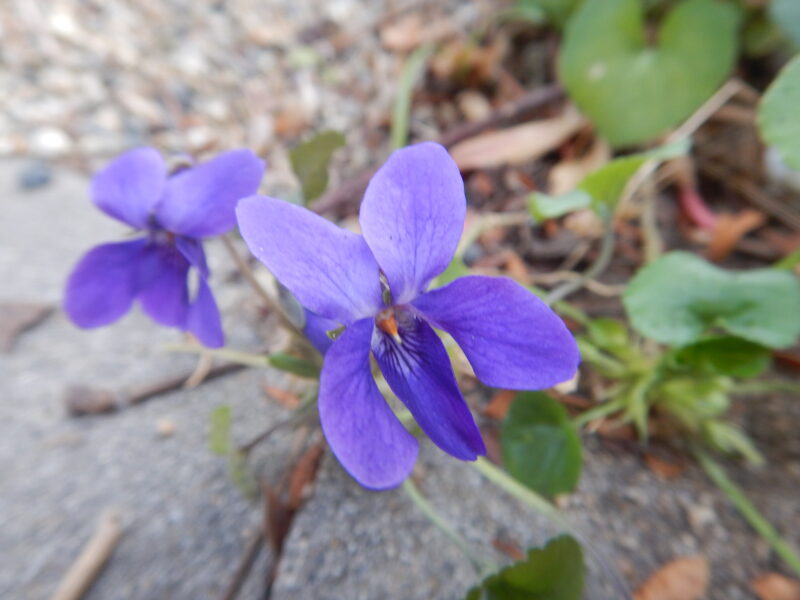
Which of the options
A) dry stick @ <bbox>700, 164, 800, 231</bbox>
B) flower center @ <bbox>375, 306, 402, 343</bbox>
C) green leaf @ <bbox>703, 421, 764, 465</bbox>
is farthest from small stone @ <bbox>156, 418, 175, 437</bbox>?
dry stick @ <bbox>700, 164, 800, 231</bbox>

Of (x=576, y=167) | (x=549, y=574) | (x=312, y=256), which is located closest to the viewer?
(x=312, y=256)

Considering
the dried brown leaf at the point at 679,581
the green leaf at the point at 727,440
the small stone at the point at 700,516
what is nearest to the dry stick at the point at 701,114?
the green leaf at the point at 727,440

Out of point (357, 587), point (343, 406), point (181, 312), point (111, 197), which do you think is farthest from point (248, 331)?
point (343, 406)

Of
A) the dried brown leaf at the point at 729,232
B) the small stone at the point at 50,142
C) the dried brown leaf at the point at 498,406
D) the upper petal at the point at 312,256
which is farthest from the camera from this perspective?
the small stone at the point at 50,142

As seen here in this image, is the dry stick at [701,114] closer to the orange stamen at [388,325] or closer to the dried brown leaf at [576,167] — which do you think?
the dried brown leaf at [576,167]

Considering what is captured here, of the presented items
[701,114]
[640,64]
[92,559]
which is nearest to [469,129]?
[640,64]

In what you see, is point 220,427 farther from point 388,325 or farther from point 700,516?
point 700,516
